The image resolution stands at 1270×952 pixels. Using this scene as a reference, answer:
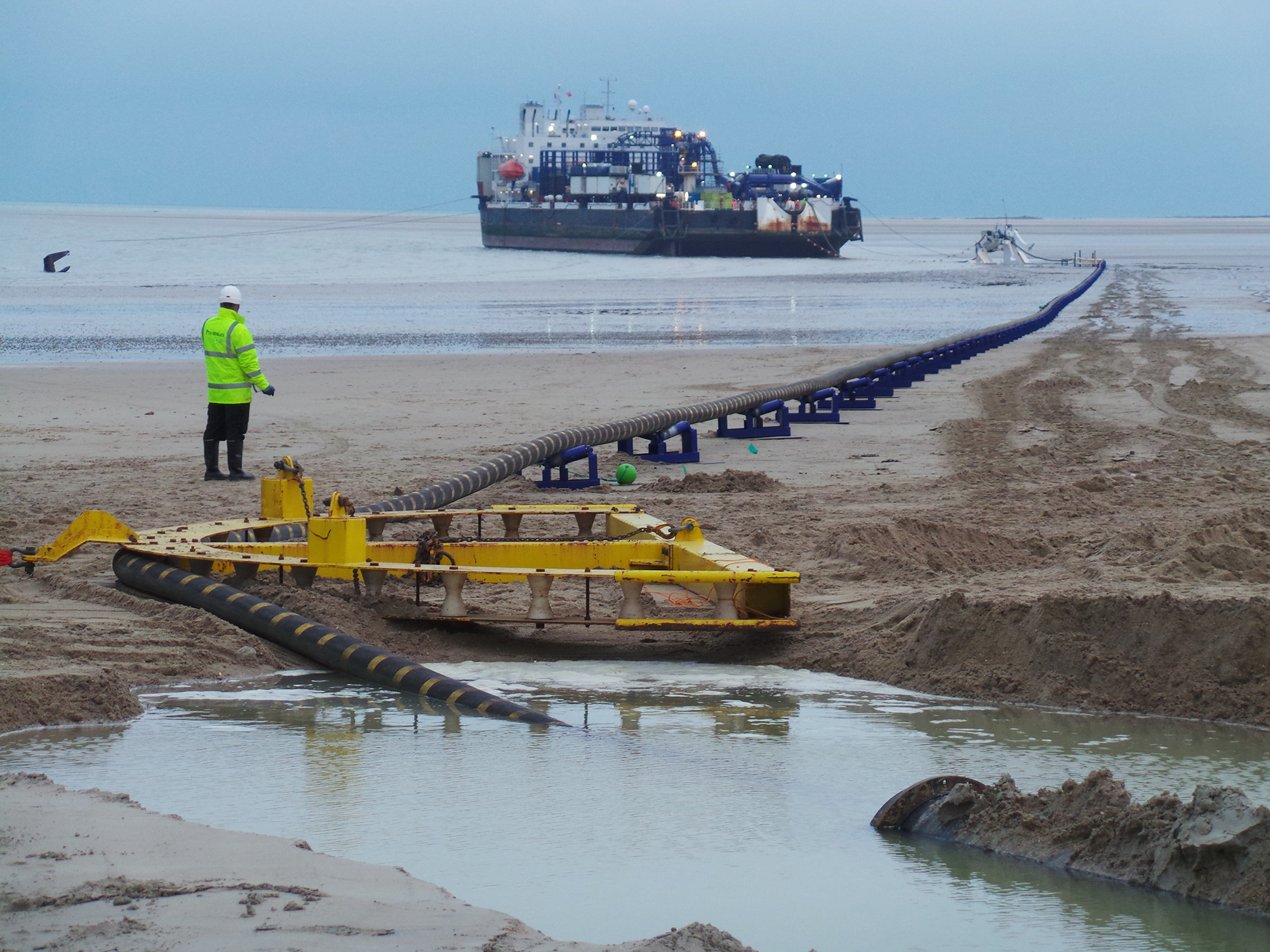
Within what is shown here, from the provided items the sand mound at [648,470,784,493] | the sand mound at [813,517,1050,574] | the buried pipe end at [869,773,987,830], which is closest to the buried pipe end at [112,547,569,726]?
the buried pipe end at [869,773,987,830]

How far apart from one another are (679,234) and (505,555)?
2893 inches

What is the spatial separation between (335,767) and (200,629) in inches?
76.9

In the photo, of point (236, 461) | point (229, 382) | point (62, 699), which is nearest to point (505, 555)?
point (62, 699)

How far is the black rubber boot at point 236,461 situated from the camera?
11.1m

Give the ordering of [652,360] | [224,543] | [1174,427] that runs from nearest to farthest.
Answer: [224,543], [1174,427], [652,360]

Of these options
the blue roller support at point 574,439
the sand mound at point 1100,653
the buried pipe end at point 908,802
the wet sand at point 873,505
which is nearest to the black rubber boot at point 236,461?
the wet sand at point 873,505

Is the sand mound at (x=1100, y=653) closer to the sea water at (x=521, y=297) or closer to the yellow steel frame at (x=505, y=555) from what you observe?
the yellow steel frame at (x=505, y=555)

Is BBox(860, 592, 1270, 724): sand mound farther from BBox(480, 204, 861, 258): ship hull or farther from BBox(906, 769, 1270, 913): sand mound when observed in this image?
BBox(480, 204, 861, 258): ship hull

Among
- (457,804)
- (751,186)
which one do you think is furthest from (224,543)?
(751,186)

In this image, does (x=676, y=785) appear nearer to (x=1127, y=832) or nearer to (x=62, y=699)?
(x=1127, y=832)

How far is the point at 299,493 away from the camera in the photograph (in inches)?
320

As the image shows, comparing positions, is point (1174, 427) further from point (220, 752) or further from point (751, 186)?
point (751, 186)

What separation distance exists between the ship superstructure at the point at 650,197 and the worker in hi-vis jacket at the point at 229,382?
69.0 m

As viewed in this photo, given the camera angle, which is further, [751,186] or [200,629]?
[751,186]
